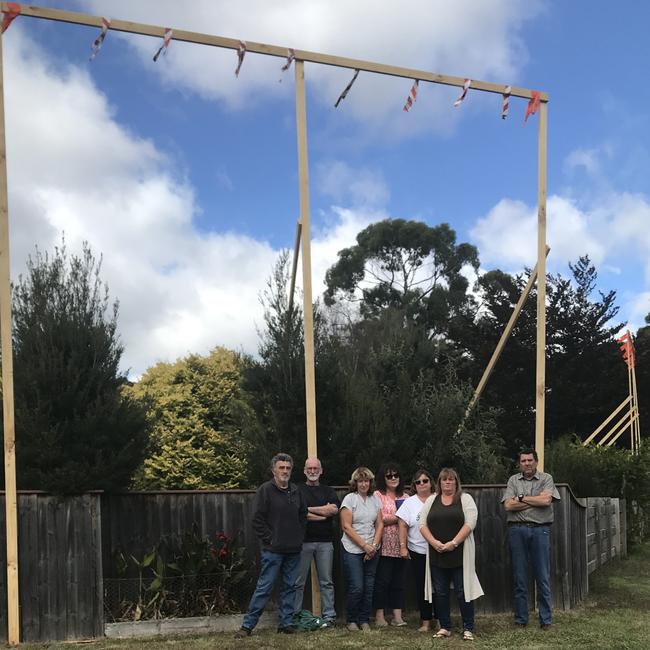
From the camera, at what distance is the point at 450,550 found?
7379 millimetres

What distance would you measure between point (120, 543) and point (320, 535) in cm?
192

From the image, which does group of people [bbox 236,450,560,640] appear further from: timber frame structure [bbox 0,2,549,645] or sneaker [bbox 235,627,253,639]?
timber frame structure [bbox 0,2,549,645]

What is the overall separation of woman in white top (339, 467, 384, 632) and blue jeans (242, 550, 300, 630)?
545 millimetres

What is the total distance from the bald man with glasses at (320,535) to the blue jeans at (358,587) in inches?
8.4

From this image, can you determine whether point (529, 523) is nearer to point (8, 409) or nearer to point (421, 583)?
point (421, 583)

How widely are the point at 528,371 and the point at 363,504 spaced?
19059mm

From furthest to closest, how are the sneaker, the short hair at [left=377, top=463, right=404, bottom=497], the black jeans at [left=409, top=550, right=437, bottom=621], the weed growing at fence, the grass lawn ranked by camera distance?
the short hair at [left=377, top=463, right=404, bottom=497] → the black jeans at [left=409, top=550, right=437, bottom=621] → the weed growing at fence → the sneaker → the grass lawn

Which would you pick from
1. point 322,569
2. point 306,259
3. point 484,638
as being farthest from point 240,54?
point 484,638

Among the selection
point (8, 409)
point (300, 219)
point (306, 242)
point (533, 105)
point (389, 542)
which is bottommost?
point (389, 542)

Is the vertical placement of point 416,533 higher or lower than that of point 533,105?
lower

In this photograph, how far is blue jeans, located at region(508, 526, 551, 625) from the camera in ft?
25.7

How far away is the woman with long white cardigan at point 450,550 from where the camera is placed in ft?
24.1

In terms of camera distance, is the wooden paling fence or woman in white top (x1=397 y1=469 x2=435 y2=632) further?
woman in white top (x1=397 y1=469 x2=435 y2=632)

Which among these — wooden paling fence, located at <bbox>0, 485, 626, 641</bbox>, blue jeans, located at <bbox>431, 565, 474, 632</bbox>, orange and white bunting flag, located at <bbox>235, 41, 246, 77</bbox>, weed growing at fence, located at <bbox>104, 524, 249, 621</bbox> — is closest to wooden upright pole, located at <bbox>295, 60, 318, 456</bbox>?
orange and white bunting flag, located at <bbox>235, 41, 246, 77</bbox>
